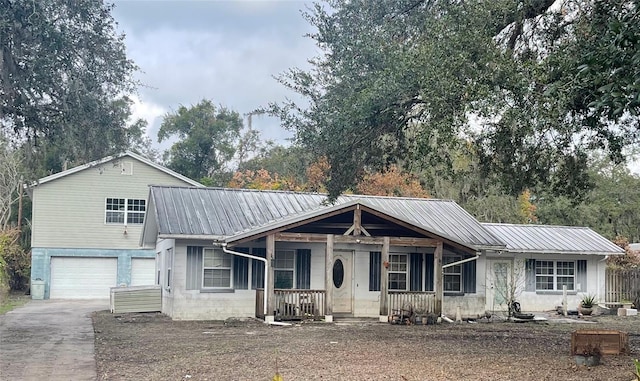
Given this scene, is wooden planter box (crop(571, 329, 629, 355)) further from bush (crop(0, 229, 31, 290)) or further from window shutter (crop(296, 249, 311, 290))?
bush (crop(0, 229, 31, 290))

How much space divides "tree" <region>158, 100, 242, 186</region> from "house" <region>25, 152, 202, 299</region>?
1383 centimetres

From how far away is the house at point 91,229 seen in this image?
29625mm

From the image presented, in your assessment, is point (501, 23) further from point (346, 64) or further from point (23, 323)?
point (23, 323)

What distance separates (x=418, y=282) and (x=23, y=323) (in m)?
10.9

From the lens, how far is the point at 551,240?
25156 mm

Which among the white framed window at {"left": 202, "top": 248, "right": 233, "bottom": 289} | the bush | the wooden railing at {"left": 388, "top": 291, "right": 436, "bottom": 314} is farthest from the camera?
the bush

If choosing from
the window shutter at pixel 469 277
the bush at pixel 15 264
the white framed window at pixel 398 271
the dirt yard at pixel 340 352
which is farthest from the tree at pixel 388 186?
the dirt yard at pixel 340 352

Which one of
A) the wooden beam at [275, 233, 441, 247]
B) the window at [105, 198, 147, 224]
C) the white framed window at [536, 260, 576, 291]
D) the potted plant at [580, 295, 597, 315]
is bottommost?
the potted plant at [580, 295, 597, 315]

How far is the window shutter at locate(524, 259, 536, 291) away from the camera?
24578 mm

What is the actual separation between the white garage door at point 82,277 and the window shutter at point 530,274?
17246 millimetres

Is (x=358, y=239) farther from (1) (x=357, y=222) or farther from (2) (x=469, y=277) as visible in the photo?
(2) (x=469, y=277)

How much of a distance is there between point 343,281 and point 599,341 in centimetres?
985

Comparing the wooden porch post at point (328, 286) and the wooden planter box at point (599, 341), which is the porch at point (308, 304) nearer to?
the wooden porch post at point (328, 286)

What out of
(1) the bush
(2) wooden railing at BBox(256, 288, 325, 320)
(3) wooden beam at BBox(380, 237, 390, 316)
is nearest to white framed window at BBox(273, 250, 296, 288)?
(2) wooden railing at BBox(256, 288, 325, 320)
